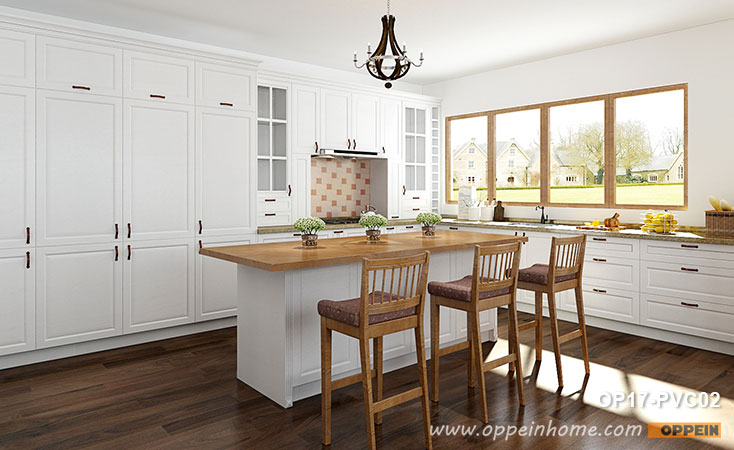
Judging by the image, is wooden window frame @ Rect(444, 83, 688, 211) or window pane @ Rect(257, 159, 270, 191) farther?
window pane @ Rect(257, 159, 270, 191)

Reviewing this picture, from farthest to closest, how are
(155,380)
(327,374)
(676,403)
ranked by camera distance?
(155,380), (676,403), (327,374)

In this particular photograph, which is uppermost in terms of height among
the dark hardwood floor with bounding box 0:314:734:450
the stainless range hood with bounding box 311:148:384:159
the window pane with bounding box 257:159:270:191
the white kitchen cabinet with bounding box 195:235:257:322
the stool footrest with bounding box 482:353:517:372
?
the stainless range hood with bounding box 311:148:384:159

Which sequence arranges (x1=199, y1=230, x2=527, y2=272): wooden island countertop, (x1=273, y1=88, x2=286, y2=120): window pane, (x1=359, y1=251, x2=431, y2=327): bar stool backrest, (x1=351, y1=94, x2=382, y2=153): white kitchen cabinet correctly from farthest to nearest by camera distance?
(x1=351, y1=94, x2=382, y2=153): white kitchen cabinet, (x1=273, y1=88, x2=286, y2=120): window pane, (x1=199, y1=230, x2=527, y2=272): wooden island countertop, (x1=359, y1=251, x2=431, y2=327): bar stool backrest

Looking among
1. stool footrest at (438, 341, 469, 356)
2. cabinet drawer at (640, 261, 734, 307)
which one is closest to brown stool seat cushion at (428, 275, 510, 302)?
stool footrest at (438, 341, 469, 356)

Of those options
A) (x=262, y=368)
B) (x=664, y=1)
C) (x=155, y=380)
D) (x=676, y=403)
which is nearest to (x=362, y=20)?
(x=664, y=1)

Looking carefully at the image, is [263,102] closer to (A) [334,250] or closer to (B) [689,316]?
(A) [334,250]

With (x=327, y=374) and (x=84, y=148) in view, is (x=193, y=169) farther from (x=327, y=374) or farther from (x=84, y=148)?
(x=327, y=374)

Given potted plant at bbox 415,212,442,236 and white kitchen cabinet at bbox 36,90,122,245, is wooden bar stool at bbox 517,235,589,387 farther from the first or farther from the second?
white kitchen cabinet at bbox 36,90,122,245

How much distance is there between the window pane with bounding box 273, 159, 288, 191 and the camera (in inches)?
217

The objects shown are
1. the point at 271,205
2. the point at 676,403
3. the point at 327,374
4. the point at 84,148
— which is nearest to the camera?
the point at 327,374

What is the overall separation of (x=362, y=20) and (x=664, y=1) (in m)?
2.54

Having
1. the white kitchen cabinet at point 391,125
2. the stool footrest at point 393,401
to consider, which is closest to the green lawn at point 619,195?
the white kitchen cabinet at point 391,125

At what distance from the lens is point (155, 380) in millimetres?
3570

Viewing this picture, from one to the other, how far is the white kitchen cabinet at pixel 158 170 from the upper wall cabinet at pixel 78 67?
235mm
